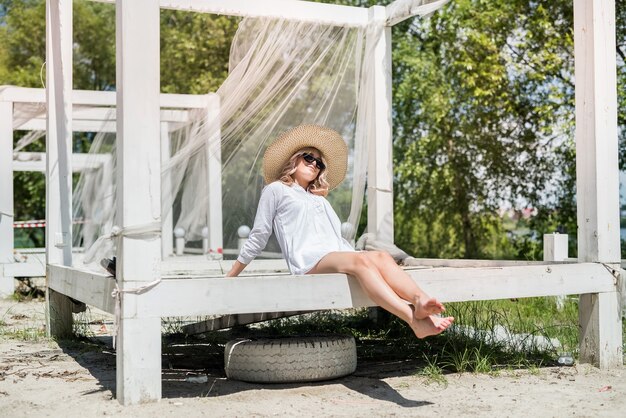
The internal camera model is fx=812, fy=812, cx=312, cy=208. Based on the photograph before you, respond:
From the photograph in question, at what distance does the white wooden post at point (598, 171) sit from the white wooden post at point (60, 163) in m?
3.62

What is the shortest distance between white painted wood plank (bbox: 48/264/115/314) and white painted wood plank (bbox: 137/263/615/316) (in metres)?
0.36

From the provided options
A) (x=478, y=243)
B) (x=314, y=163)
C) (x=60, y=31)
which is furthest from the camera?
(x=478, y=243)

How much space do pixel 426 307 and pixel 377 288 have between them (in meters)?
0.34

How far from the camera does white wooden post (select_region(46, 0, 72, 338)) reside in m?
6.04

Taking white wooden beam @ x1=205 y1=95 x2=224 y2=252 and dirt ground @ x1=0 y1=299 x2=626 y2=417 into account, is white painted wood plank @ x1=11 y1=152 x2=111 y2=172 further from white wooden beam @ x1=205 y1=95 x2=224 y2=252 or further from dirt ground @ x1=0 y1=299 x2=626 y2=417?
dirt ground @ x1=0 y1=299 x2=626 y2=417

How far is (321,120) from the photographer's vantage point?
22.0 ft

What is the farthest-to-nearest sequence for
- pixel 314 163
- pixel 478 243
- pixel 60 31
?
pixel 478 243, pixel 60 31, pixel 314 163

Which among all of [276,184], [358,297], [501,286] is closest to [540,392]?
[501,286]

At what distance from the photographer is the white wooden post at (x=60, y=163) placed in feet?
19.8

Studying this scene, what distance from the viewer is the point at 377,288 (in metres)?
3.98

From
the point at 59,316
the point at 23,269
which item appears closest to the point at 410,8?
the point at 59,316

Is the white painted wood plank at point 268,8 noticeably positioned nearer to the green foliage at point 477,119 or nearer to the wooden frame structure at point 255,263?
the wooden frame structure at point 255,263

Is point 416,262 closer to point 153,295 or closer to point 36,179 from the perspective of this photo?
point 153,295

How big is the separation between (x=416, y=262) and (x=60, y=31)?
3.24 metres
